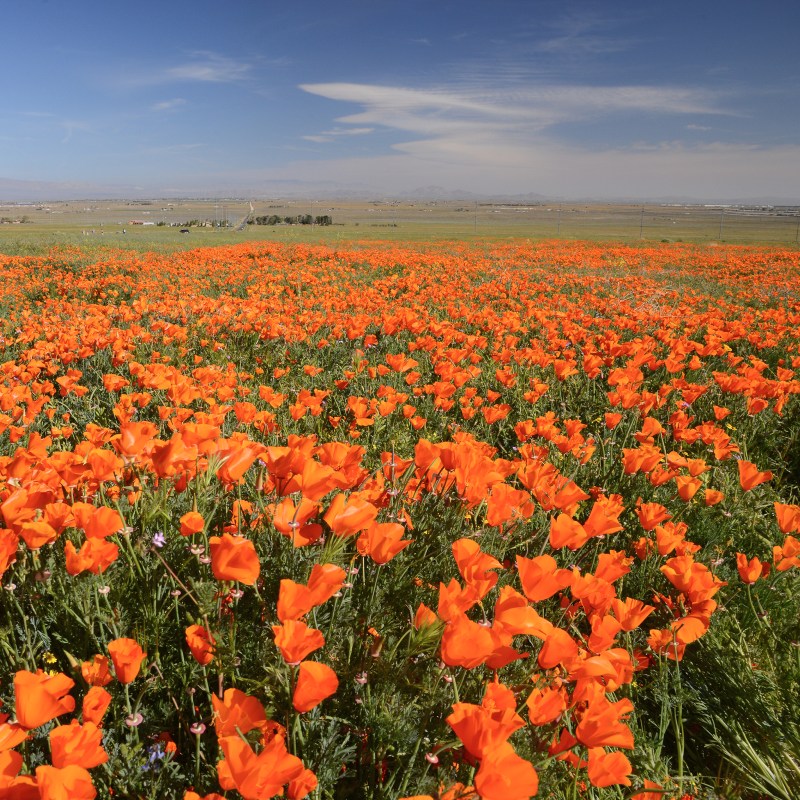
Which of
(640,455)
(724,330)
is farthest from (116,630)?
(724,330)

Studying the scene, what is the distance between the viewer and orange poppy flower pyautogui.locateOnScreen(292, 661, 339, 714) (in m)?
0.98

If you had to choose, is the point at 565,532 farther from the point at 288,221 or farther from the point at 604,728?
the point at 288,221

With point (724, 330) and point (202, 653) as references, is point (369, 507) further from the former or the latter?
point (724, 330)

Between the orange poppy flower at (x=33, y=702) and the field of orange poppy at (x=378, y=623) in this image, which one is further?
the field of orange poppy at (x=378, y=623)

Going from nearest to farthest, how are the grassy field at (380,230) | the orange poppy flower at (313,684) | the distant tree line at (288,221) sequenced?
the orange poppy flower at (313,684), the grassy field at (380,230), the distant tree line at (288,221)

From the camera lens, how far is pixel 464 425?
3854mm

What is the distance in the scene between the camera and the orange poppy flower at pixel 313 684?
0.98 m

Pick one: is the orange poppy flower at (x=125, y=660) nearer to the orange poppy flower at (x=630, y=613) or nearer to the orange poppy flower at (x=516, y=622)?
the orange poppy flower at (x=516, y=622)

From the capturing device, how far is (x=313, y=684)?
99cm

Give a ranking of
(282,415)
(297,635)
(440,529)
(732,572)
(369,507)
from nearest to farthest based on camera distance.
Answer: (297,635), (369,507), (440,529), (732,572), (282,415)

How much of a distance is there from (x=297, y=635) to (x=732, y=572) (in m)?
2.05

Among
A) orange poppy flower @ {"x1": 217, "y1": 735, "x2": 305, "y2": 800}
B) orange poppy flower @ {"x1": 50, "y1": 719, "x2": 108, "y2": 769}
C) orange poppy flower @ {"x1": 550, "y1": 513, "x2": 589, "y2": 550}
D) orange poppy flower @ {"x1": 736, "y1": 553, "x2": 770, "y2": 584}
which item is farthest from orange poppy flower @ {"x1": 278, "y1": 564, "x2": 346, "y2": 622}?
orange poppy flower @ {"x1": 736, "y1": 553, "x2": 770, "y2": 584}

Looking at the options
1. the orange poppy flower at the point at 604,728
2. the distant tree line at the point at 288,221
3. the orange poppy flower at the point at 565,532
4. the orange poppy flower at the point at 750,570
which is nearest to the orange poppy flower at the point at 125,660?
the orange poppy flower at the point at 604,728

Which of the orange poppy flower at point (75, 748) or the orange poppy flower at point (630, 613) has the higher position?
the orange poppy flower at point (75, 748)
